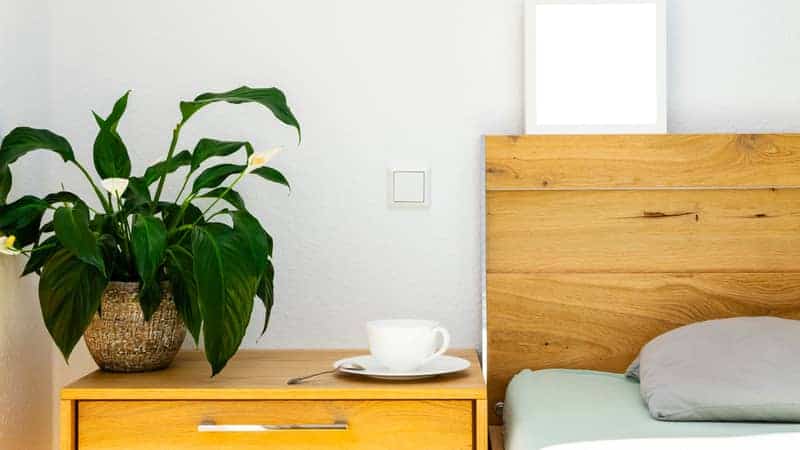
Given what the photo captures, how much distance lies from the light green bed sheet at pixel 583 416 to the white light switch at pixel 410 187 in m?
0.44

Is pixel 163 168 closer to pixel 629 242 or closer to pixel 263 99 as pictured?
pixel 263 99

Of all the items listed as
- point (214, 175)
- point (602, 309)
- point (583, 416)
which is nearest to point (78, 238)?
point (214, 175)

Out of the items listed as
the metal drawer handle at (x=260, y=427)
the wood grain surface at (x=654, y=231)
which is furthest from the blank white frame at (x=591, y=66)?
the metal drawer handle at (x=260, y=427)

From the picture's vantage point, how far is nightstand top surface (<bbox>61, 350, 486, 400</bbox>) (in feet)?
4.48

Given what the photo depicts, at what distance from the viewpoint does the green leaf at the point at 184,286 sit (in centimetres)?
140

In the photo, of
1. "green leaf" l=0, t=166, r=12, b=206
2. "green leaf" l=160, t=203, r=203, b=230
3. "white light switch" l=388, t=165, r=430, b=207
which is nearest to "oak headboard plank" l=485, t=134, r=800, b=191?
"white light switch" l=388, t=165, r=430, b=207

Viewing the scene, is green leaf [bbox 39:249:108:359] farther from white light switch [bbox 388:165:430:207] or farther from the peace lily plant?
white light switch [bbox 388:165:430:207]

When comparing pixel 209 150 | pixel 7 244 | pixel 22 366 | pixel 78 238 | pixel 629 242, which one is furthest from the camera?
pixel 629 242

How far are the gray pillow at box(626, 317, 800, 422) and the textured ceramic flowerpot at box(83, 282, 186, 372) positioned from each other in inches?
32.3

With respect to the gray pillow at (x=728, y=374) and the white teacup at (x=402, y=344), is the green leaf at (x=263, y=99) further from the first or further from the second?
the gray pillow at (x=728, y=374)

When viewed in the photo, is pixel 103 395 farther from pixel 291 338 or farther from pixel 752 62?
pixel 752 62

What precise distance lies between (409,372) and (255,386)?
0.85 feet

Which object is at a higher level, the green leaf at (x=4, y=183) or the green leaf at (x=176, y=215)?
the green leaf at (x=4, y=183)

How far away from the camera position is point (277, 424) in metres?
1.37
